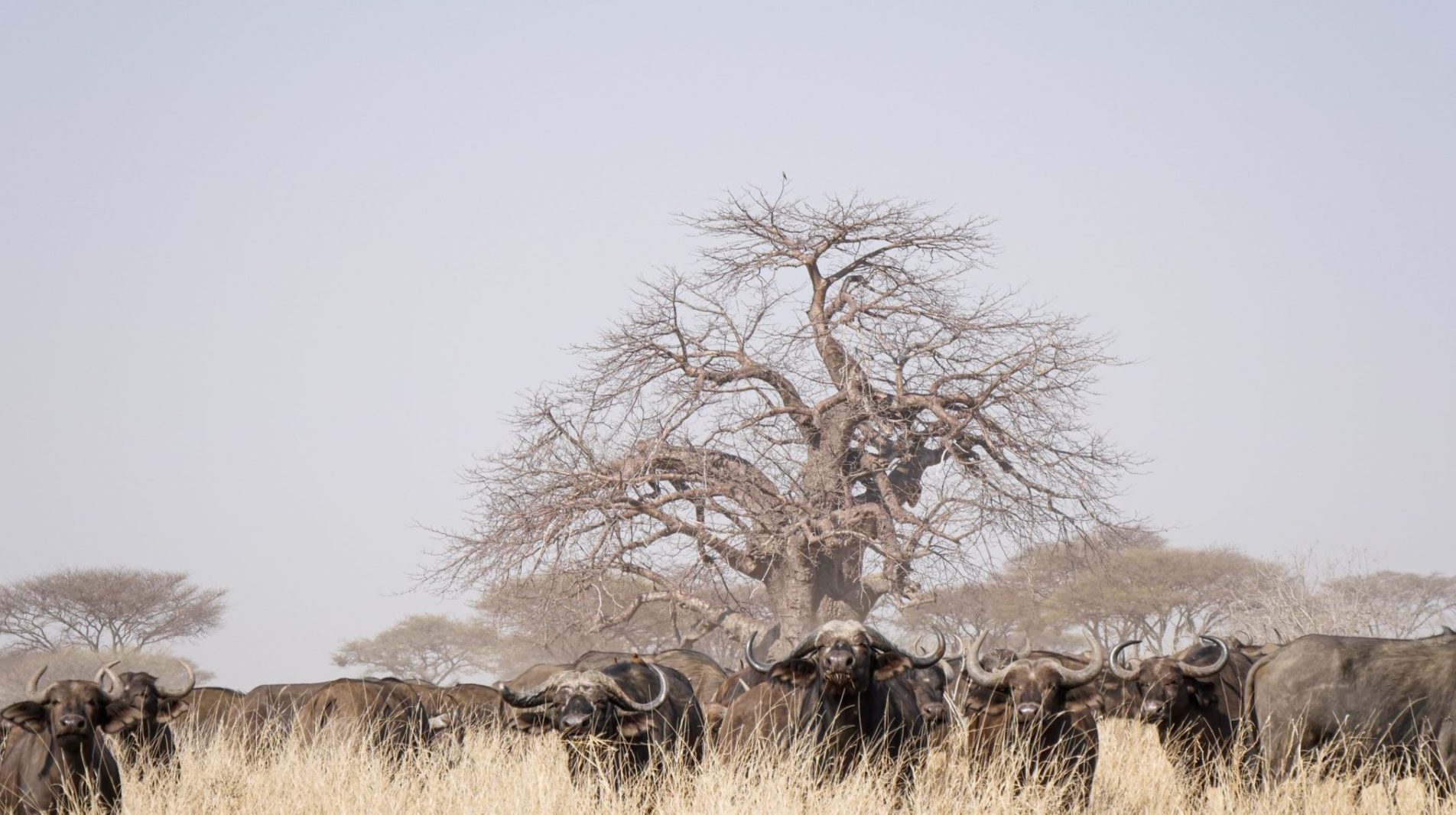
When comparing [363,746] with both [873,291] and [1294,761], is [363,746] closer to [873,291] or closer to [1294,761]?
[1294,761]

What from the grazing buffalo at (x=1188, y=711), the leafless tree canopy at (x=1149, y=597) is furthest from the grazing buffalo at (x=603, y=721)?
the leafless tree canopy at (x=1149, y=597)

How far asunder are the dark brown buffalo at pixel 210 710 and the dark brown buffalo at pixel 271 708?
0.09 m

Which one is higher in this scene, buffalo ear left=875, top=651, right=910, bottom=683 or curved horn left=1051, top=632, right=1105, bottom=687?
buffalo ear left=875, top=651, right=910, bottom=683

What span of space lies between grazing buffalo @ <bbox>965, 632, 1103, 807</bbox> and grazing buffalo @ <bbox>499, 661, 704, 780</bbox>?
1.66 metres

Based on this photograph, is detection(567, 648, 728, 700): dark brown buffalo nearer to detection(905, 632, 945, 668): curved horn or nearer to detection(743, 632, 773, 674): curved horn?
detection(743, 632, 773, 674): curved horn

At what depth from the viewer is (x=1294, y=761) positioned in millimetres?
7172

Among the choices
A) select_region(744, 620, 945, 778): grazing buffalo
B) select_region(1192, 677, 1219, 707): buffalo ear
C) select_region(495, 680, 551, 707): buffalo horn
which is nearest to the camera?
select_region(744, 620, 945, 778): grazing buffalo

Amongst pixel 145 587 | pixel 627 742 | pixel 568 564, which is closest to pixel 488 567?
pixel 568 564

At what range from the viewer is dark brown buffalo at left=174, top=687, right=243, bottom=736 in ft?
35.2

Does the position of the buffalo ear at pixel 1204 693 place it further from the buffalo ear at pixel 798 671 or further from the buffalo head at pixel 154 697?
the buffalo head at pixel 154 697

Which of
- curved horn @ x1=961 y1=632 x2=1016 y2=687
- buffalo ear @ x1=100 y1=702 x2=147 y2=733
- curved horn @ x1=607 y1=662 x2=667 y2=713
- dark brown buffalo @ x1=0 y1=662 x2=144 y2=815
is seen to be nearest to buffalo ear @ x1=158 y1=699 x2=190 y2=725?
buffalo ear @ x1=100 y1=702 x2=147 y2=733

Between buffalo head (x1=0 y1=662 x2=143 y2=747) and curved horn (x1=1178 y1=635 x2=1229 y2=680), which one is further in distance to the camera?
curved horn (x1=1178 y1=635 x2=1229 y2=680)

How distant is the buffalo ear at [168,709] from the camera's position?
8852 mm

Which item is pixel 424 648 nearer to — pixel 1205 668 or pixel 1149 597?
pixel 1149 597
